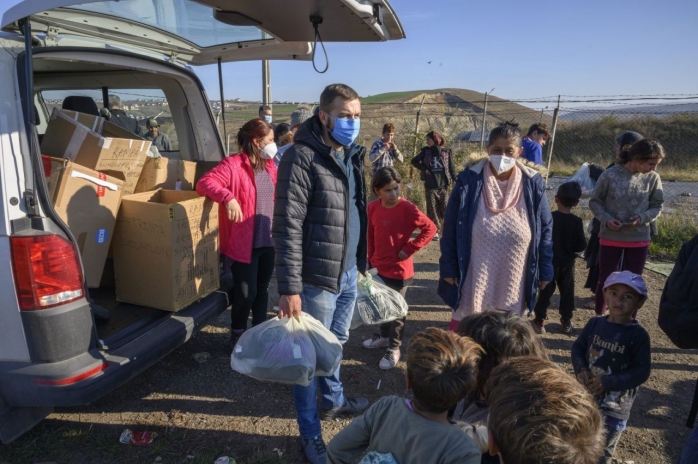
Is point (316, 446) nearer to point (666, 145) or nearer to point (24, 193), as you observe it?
point (24, 193)

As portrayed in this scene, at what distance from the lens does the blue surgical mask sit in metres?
2.42

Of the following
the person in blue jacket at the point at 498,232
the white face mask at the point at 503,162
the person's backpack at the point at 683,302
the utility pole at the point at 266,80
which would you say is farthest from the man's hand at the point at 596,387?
the utility pole at the point at 266,80

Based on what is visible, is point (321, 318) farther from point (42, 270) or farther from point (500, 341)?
point (42, 270)

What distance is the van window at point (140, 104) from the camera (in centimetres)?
433

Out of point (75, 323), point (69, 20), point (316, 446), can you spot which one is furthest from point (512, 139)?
point (69, 20)

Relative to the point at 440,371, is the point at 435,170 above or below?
above

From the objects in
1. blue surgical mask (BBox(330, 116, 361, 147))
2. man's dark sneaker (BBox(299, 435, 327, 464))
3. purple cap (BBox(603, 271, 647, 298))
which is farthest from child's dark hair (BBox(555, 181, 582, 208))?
man's dark sneaker (BBox(299, 435, 327, 464))

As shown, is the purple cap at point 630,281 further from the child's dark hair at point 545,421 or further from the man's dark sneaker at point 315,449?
the man's dark sneaker at point 315,449

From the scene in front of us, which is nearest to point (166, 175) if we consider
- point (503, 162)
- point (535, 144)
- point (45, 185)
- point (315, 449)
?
point (45, 185)

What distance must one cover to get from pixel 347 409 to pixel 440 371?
1667 millimetres

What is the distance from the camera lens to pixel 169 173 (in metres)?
3.69

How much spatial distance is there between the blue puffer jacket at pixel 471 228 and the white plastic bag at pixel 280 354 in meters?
1.02

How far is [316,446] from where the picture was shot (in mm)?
2535

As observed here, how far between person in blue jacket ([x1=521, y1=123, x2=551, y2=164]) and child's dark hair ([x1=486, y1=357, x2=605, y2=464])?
200 inches
